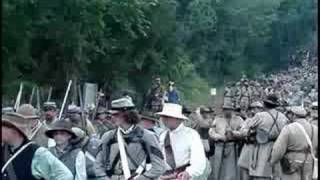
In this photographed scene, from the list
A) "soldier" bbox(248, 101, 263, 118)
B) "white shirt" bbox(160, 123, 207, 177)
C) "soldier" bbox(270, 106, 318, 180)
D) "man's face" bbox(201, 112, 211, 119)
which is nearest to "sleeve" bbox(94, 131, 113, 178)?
"white shirt" bbox(160, 123, 207, 177)

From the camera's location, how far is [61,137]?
9469 millimetres

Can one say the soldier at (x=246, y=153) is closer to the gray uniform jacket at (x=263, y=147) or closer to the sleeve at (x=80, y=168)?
the gray uniform jacket at (x=263, y=147)

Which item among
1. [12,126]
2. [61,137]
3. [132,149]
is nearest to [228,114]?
[132,149]

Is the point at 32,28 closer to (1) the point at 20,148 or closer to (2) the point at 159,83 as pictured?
(2) the point at 159,83

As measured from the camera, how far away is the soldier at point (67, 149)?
9.40 meters

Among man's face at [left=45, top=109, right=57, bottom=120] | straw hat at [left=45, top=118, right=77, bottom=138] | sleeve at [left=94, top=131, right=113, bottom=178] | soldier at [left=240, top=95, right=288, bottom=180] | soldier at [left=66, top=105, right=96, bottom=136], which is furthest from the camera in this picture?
soldier at [left=240, top=95, right=288, bottom=180]

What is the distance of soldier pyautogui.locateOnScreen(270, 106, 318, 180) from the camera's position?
1394cm

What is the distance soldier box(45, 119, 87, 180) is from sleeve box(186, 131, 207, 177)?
1186 mm

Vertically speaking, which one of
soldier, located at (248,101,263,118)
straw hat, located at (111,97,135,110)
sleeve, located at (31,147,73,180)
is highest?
straw hat, located at (111,97,135,110)

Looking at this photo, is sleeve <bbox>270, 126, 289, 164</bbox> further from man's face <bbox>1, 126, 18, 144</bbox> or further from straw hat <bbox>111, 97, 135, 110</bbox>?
man's face <bbox>1, 126, 18, 144</bbox>

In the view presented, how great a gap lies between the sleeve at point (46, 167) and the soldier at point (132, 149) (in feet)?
6.00

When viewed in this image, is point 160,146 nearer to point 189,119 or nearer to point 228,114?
point 228,114

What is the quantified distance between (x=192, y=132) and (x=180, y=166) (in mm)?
379

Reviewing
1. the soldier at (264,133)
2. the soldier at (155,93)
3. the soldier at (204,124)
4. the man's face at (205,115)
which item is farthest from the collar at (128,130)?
the soldier at (155,93)
